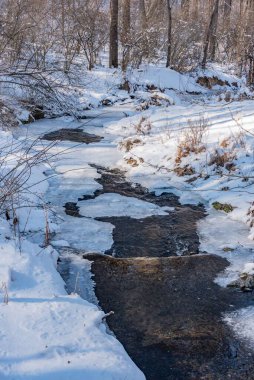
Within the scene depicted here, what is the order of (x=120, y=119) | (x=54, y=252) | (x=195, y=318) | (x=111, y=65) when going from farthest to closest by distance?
(x=111, y=65) → (x=120, y=119) → (x=54, y=252) → (x=195, y=318)

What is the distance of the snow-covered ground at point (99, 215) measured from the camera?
10.5ft

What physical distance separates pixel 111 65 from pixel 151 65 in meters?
1.70

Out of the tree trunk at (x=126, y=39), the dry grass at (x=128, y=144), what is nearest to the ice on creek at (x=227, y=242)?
the dry grass at (x=128, y=144)

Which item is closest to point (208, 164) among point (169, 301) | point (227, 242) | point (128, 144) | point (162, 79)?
point (128, 144)

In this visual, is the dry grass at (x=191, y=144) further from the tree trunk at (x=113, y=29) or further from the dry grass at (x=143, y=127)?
the tree trunk at (x=113, y=29)

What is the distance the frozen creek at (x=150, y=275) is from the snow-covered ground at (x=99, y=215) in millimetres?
51

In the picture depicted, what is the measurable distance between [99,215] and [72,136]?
508 cm

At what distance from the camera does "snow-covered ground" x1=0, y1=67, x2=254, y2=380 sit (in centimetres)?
321

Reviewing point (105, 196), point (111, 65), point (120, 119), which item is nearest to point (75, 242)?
point (105, 196)

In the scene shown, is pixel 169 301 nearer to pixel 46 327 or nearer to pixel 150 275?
pixel 150 275

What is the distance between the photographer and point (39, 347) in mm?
3195

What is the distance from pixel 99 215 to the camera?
21.9 ft

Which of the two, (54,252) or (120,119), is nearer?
(54,252)

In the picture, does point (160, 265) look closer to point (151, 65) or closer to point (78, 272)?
point (78, 272)
